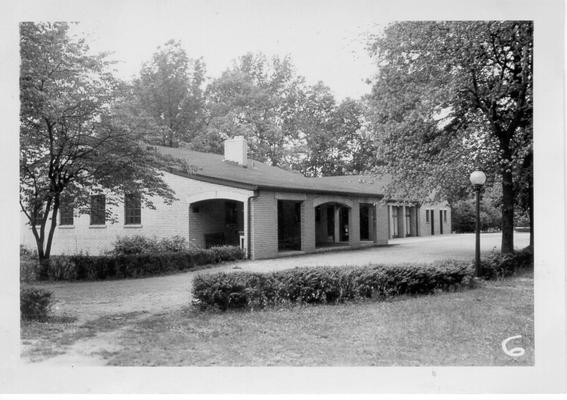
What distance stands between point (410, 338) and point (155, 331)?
12.6 feet

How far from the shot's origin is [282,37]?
304 inches

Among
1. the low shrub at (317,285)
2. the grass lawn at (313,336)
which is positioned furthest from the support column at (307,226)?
the grass lawn at (313,336)

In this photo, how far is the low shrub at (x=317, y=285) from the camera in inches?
338

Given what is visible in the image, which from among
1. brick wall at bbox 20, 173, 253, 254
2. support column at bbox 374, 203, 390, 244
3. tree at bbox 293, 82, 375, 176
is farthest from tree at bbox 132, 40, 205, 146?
support column at bbox 374, 203, 390, 244

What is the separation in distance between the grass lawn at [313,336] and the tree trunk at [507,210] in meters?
5.02

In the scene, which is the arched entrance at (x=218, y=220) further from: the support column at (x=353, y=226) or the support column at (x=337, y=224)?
the support column at (x=337, y=224)

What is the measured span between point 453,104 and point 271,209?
727cm

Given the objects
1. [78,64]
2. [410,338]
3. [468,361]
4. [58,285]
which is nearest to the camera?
[468,361]

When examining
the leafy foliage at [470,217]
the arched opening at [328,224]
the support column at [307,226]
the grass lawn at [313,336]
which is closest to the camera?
the grass lawn at [313,336]

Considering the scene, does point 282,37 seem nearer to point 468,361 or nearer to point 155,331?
point 155,331

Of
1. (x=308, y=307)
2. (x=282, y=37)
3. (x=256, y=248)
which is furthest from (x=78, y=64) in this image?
(x=256, y=248)

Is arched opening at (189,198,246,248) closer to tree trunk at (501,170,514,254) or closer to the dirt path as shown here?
the dirt path

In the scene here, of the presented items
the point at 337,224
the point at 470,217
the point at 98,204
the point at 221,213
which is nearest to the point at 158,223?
the point at 221,213

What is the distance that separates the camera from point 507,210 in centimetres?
1363
